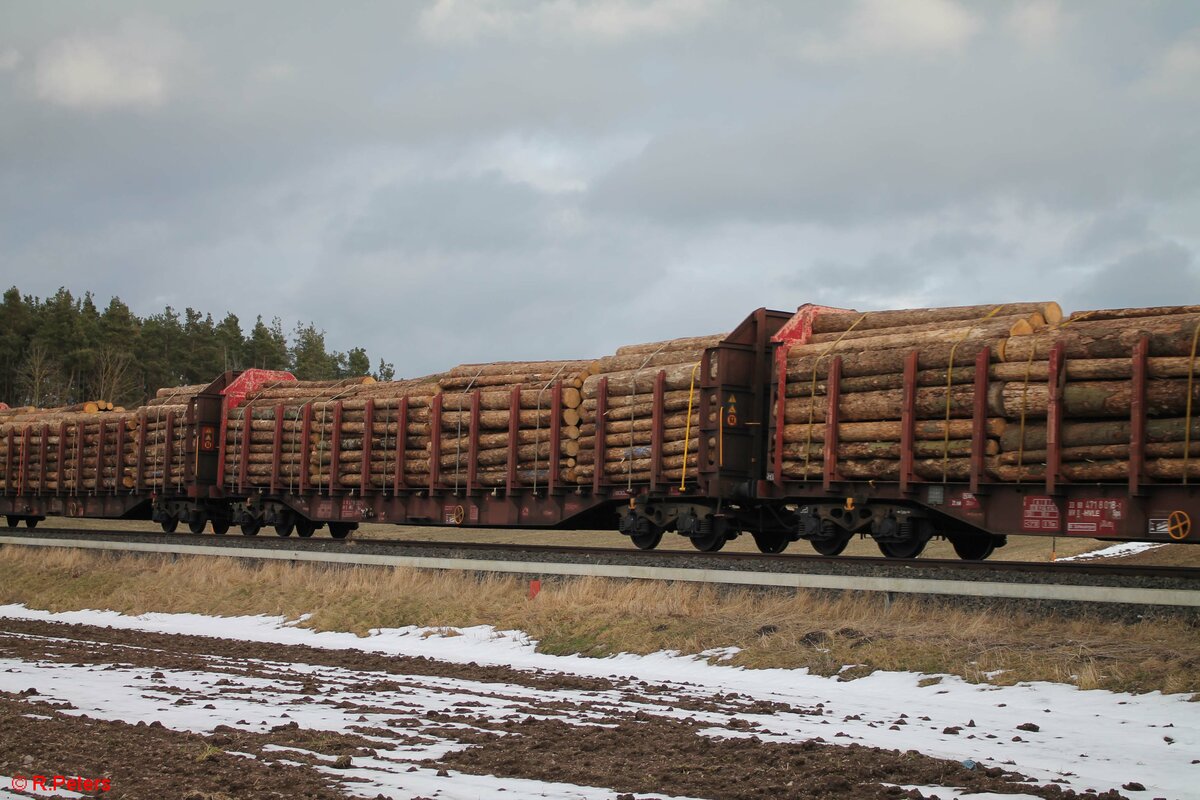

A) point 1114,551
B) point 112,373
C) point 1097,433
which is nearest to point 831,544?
point 1097,433

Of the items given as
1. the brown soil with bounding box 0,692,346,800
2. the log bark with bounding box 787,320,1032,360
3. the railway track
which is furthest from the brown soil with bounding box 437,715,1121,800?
the log bark with bounding box 787,320,1032,360

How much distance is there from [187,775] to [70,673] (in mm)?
5352

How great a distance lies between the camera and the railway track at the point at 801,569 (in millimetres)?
11922

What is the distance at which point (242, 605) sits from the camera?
18359mm

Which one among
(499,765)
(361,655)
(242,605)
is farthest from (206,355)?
(499,765)

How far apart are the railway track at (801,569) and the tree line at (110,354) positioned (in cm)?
5045

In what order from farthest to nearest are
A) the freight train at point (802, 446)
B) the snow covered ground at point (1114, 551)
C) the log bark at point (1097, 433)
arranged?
the snow covered ground at point (1114, 551)
the freight train at point (802, 446)
the log bark at point (1097, 433)

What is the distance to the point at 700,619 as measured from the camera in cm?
1356

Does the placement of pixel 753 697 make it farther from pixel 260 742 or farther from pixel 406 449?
pixel 406 449

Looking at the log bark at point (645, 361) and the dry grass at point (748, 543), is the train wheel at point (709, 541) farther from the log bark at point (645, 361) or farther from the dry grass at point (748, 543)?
the dry grass at point (748, 543)

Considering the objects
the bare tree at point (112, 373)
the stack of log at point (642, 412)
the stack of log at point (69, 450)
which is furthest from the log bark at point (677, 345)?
the bare tree at point (112, 373)

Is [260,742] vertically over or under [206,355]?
under

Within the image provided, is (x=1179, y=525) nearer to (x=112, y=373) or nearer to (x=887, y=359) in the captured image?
(x=887, y=359)

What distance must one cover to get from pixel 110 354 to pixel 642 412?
60.3m
